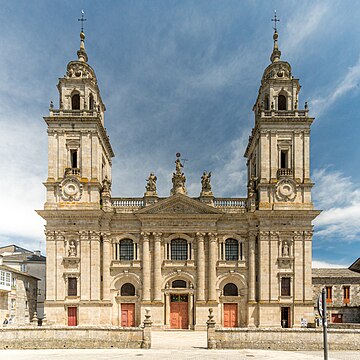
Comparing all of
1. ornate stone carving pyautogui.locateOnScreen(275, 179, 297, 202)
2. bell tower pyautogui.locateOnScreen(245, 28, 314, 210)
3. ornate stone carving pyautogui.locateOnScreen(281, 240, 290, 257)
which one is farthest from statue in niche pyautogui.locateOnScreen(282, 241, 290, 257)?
ornate stone carving pyautogui.locateOnScreen(275, 179, 297, 202)

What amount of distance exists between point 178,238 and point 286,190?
1229 cm

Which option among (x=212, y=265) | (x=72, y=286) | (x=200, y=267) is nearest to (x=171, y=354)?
(x=200, y=267)

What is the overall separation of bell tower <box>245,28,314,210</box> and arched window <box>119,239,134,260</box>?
13.4m

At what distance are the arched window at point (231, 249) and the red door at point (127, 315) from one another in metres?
11.1

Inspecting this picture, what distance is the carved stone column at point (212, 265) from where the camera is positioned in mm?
43406

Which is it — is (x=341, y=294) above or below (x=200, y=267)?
below

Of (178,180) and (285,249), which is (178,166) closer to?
(178,180)

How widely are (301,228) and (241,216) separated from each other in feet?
20.2

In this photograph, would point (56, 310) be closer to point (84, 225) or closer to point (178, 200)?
point (84, 225)

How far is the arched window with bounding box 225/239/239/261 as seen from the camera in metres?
44.8

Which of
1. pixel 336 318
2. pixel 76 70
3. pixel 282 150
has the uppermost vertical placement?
pixel 76 70

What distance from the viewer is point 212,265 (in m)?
43.8

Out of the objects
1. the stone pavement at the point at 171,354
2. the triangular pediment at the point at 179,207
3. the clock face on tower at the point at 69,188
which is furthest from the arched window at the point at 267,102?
the stone pavement at the point at 171,354

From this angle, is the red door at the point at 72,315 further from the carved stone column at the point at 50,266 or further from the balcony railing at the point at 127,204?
the balcony railing at the point at 127,204
